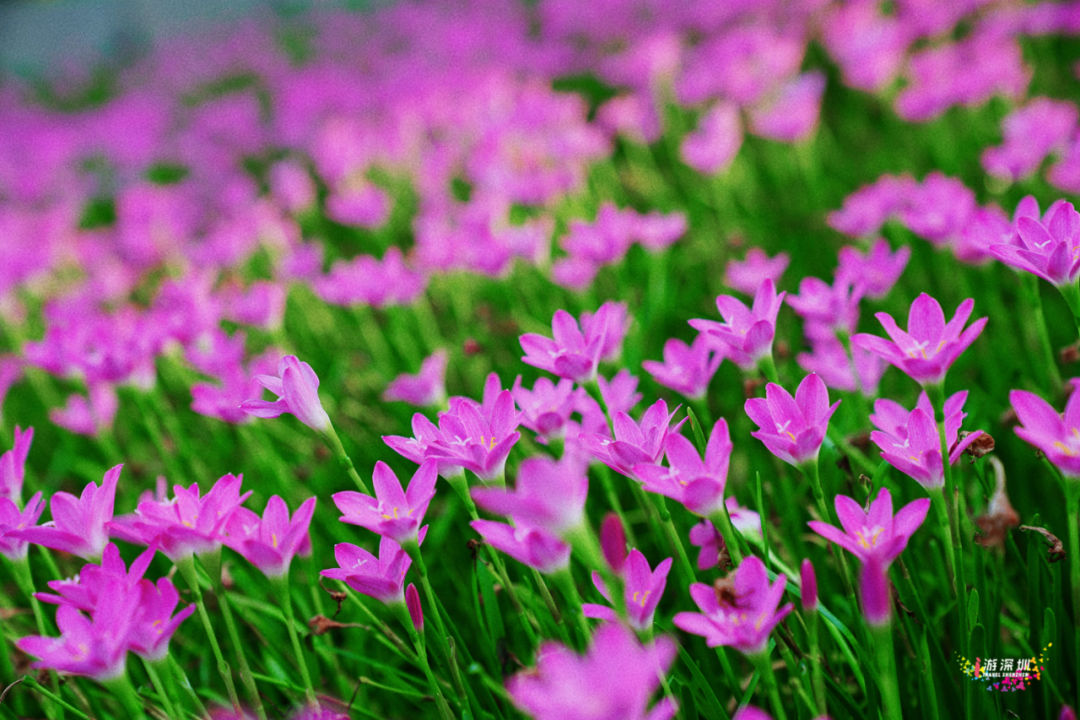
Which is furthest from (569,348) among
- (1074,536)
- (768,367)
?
(1074,536)

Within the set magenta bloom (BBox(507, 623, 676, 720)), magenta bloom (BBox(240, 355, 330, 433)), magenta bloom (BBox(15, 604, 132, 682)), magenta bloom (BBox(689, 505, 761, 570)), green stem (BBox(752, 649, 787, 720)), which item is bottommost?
magenta bloom (BBox(689, 505, 761, 570))

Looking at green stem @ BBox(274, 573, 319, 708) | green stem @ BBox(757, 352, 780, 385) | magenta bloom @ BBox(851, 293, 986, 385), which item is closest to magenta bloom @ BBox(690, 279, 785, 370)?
green stem @ BBox(757, 352, 780, 385)

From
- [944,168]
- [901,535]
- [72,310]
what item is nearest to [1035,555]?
[901,535]

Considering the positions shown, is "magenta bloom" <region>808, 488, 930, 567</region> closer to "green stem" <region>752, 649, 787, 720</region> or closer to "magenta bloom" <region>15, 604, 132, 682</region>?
"green stem" <region>752, 649, 787, 720</region>

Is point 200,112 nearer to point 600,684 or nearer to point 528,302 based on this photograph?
point 528,302

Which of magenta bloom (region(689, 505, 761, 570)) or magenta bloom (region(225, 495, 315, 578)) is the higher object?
magenta bloom (region(225, 495, 315, 578))

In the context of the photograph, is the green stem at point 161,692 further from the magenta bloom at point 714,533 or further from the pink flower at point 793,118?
the pink flower at point 793,118

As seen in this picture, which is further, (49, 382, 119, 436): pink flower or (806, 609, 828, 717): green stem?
(49, 382, 119, 436): pink flower

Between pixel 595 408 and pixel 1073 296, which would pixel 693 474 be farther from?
pixel 1073 296
